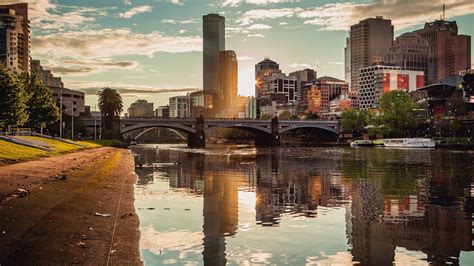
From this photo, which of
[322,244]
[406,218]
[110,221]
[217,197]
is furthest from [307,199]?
[110,221]

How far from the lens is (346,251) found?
19797 mm

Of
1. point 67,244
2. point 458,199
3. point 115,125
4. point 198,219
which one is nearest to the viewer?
point 67,244

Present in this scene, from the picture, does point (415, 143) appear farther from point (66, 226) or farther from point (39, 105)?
point (66, 226)

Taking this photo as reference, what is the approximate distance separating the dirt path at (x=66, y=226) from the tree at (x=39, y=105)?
84232 millimetres

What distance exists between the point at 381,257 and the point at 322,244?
2815 mm

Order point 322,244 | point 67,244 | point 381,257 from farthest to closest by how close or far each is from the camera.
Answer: point 322,244 < point 381,257 < point 67,244

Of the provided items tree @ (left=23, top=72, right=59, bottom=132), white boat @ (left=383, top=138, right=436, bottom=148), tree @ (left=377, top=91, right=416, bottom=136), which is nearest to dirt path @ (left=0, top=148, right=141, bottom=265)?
tree @ (left=23, top=72, right=59, bottom=132)

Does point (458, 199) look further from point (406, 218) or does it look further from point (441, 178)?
point (441, 178)

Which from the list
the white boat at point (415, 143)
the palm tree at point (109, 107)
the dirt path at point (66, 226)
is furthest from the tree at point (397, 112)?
the dirt path at point (66, 226)

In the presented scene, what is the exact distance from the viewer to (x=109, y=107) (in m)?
181

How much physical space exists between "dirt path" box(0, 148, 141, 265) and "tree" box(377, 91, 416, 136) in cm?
16842

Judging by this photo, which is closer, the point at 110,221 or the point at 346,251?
the point at 346,251

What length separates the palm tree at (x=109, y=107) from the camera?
181 m

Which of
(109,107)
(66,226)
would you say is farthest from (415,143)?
(66,226)
